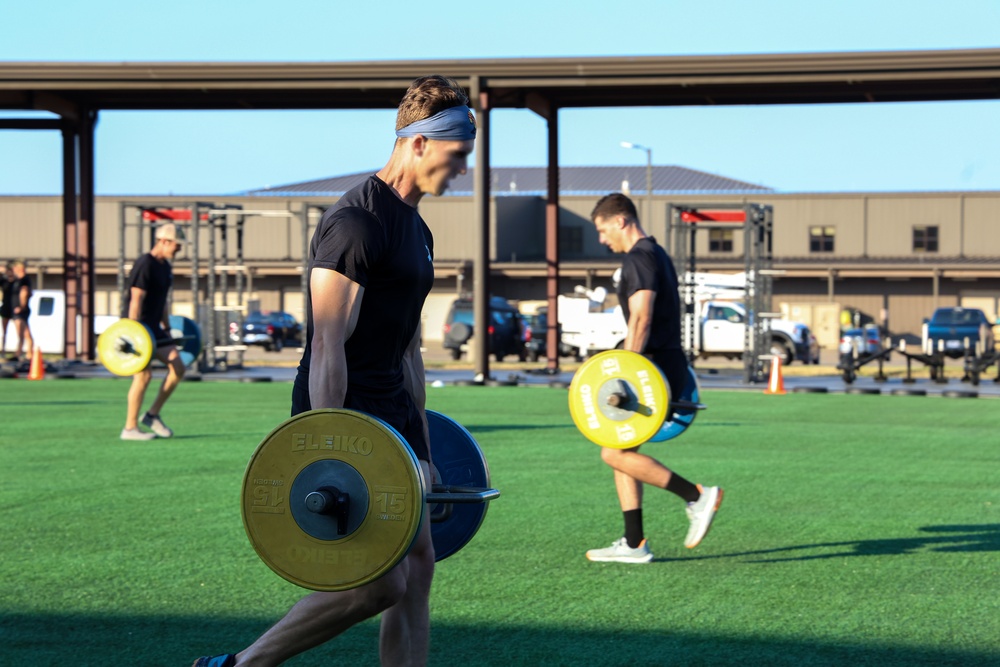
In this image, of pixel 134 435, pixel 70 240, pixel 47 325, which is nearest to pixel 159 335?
pixel 134 435

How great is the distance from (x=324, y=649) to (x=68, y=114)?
23.0m

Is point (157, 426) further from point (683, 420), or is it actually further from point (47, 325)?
point (47, 325)

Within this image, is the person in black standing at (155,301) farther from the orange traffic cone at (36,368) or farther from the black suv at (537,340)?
the black suv at (537,340)

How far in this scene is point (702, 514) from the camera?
6.76 m

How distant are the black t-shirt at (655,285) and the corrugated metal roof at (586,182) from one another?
57911 mm

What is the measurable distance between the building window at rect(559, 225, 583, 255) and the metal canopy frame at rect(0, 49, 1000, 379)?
32622 mm

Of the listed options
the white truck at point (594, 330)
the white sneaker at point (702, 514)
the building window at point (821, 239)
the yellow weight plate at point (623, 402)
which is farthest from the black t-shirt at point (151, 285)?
the building window at point (821, 239)

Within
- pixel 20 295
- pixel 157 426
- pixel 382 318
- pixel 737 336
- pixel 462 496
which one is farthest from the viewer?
pixel 737 336

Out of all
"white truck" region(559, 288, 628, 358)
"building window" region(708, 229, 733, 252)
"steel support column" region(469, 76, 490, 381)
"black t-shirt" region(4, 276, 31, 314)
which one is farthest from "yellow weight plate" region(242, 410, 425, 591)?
"building window" region(708, 229, 733, 252)

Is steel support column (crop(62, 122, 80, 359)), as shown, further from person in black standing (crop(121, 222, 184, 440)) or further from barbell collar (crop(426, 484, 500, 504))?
barbell collar (crop(426, 484, 500, 504))

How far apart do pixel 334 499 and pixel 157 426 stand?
929 cm

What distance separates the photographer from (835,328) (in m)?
50.0

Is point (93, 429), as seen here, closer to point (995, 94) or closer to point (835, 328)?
point (995, 94)

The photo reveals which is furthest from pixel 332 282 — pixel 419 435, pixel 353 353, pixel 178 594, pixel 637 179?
pixel 637 179
